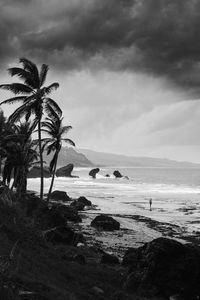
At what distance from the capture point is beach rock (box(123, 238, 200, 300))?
1234cm

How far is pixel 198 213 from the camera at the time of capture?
1801 inches

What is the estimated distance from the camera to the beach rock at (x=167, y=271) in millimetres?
12344

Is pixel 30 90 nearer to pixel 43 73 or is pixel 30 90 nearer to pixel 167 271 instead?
pixel 43 73

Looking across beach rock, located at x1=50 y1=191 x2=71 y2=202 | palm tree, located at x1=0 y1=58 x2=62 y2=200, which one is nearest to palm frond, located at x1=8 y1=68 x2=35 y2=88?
palm tree, located at x1=0 y1=58 x2=62 y2=200

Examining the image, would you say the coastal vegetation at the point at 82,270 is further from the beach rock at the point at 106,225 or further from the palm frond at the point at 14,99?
the palm frond at the point at 14,99

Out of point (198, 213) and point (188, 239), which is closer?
point (188, 239)

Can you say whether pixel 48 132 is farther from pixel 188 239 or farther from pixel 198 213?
pixel 198 213

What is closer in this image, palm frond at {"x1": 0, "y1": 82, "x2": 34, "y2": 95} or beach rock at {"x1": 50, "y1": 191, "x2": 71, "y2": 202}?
palm frond at {"x1": 0, "y1": 82, "x2": 34, "y2": 95}

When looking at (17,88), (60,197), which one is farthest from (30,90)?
(60,197)

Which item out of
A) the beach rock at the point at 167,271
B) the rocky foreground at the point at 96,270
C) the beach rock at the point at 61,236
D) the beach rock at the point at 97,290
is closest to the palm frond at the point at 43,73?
the beach rock at the point at 61,236

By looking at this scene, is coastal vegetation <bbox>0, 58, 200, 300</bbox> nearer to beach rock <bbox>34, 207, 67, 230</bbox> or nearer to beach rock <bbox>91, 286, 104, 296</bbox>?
beach rock <bbox>91, 286, 104, 296</bbox>

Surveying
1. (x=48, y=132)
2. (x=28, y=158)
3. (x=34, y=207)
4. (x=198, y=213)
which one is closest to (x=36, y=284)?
(x=34, y=207)

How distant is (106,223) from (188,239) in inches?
252

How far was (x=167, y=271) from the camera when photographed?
1288cm
